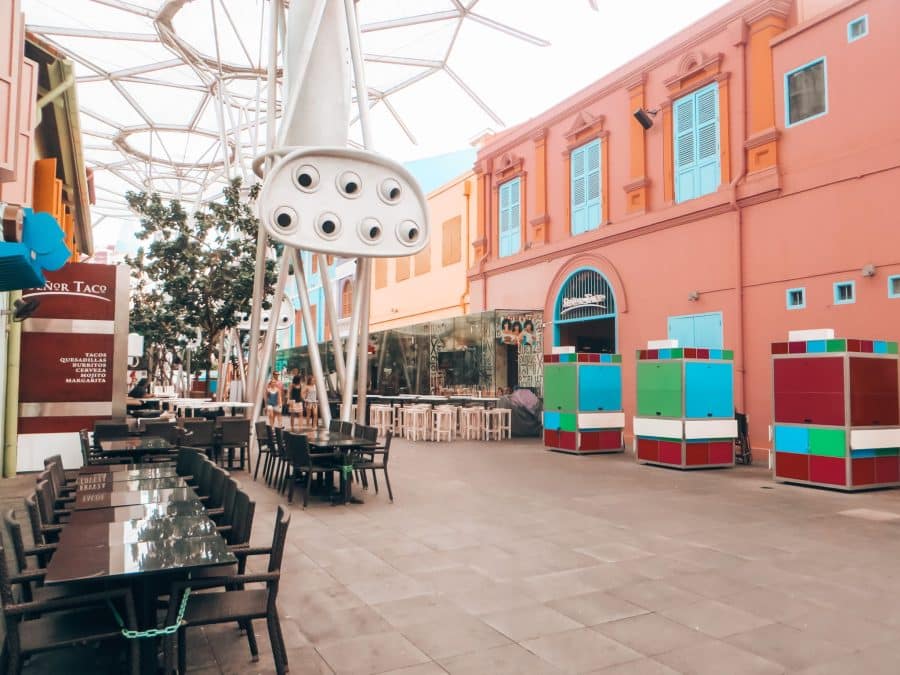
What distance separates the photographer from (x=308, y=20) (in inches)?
456

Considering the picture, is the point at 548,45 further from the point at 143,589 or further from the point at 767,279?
the point at 143,589

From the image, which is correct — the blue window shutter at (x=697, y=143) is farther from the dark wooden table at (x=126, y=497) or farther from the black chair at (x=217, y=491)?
the dark wooden table at (x=126, y=497)

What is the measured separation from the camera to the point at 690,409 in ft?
37.5

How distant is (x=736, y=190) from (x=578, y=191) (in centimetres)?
496

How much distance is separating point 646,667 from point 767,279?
1069 cm

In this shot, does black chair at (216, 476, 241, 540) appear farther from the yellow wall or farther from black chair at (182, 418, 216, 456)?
the yellow wall

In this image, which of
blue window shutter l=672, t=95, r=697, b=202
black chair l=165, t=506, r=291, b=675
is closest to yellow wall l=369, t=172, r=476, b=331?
blue window shutter l=672, t=95, r=697, b=202

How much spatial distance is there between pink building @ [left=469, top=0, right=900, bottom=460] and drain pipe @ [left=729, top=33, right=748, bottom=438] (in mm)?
26

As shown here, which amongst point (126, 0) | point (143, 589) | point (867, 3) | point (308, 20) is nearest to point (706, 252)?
point (867, 3)

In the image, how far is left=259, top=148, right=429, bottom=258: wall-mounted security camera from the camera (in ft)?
35.0

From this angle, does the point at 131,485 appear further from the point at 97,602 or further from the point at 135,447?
the point at 135,447

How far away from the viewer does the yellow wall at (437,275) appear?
23484mm

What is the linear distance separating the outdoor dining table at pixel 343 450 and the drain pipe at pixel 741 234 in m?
7.78

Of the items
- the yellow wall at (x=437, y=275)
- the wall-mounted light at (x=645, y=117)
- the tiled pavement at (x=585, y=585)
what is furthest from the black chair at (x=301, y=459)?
the yellow wall at (x=437, y=275)
